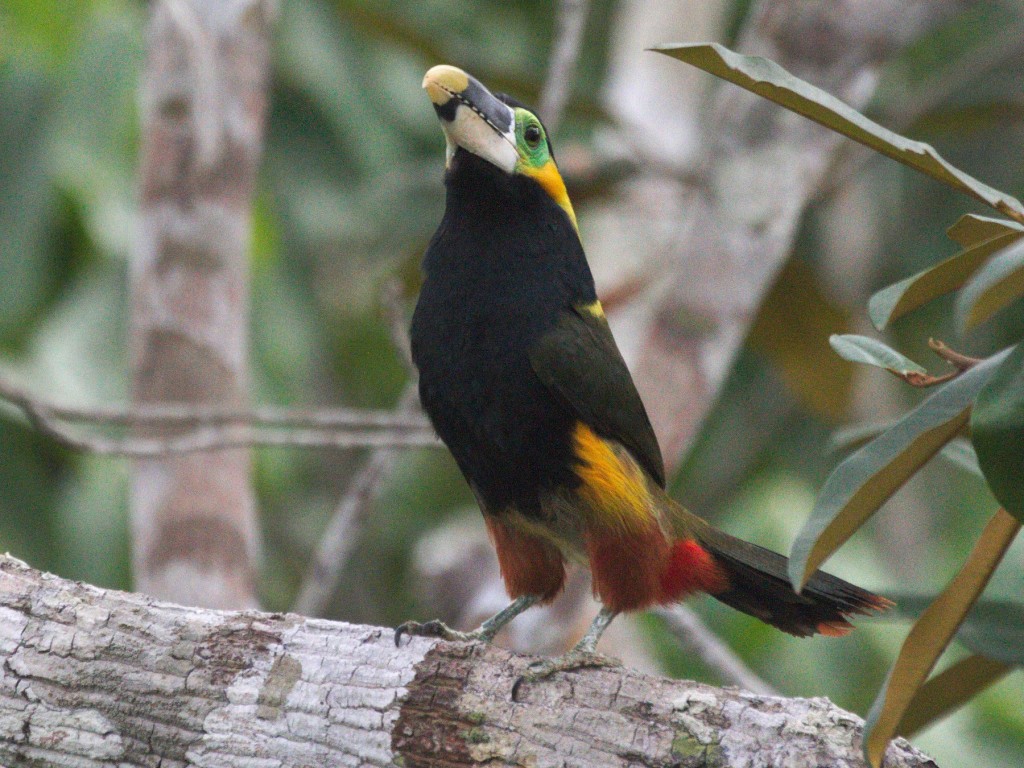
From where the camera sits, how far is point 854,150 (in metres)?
5.67

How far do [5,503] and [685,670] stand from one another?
152 inches

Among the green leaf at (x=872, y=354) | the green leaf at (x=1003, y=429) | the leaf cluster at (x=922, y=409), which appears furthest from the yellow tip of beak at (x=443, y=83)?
the green leaf at (x=1003, y=429)

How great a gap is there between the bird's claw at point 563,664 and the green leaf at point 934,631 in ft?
2.11

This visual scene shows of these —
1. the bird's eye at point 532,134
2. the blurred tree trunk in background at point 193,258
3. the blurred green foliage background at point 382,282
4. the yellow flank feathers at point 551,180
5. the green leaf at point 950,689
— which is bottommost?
the blurred green foliage background at point 382,282

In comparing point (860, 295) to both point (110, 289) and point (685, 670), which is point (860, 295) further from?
point (110, 289)

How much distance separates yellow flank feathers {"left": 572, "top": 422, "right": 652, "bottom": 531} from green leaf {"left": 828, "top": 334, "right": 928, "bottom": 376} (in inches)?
33.1

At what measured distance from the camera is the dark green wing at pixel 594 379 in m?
3.10

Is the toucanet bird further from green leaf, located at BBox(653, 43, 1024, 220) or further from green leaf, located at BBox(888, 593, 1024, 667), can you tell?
green leaf, located at BBox(653, 43, 1024, 220)

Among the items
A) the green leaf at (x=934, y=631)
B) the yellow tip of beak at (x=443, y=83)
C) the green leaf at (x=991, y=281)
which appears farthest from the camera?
the yellow tip of beak at (x=443, y=83)

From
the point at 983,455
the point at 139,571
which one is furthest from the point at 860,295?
the point at 983,455

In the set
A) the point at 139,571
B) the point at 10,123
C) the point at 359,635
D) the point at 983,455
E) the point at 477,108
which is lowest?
the point at 10,123

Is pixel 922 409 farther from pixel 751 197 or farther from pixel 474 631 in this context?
pixel 751 197

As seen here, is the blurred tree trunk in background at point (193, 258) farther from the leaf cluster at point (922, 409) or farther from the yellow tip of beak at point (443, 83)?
the leaf cluster at point (922, 409)

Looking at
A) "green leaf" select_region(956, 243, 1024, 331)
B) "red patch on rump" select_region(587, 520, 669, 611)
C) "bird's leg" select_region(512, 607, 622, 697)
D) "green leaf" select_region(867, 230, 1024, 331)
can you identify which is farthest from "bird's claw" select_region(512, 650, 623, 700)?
"green leaf" select_region(956, 243, 1024, 331)
